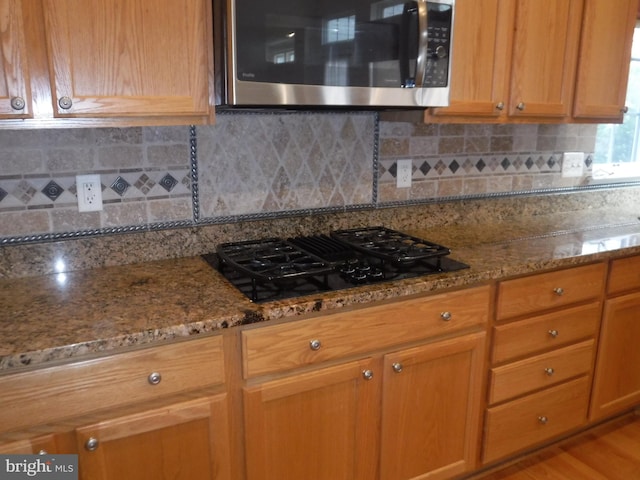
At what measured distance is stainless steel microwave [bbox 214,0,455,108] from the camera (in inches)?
54.2

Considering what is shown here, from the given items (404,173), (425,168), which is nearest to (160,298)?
(404,173)

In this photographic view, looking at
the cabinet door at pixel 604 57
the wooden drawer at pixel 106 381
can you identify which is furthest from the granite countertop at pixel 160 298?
the cabinet door at pixel 604 57

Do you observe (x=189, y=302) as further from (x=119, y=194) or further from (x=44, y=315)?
(x=119, y=194)

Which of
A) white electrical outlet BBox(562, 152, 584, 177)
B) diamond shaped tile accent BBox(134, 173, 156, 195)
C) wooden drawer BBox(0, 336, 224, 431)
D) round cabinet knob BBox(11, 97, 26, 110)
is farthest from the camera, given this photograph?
white electrical outlet BBox(562, 152, 584, 177)

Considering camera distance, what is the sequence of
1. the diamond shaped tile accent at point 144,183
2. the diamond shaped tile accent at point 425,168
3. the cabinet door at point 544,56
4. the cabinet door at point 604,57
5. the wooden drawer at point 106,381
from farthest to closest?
the diamond shaped tile accent at point 425,168 < the cabinet door at point 604,57 < the cabinet door at point 544,56 < the diamond shaped tile accent at point 144,183 < the wooden drawer at point 106,381

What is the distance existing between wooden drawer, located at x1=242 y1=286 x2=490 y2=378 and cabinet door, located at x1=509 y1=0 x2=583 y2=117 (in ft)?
2.70

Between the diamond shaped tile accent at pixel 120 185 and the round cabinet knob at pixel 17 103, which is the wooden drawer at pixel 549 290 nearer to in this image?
the diamond shaped tile accent at pixel 120 185

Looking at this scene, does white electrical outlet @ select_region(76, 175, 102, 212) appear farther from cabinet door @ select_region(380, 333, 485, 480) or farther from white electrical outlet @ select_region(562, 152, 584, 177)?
white electrical outlet @ select_region(562, 152, 584, 177)

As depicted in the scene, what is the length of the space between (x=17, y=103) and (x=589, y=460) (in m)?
2.34

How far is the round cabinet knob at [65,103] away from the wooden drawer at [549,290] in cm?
139

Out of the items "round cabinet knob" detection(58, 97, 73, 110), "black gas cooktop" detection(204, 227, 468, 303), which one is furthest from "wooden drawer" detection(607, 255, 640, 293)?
"round cabinet knob" detection(58, 97, 73, 110)

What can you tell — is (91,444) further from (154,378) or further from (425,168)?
(425,168)

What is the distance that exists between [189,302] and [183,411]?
0.27 m

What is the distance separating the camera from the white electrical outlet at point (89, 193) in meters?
1.61
